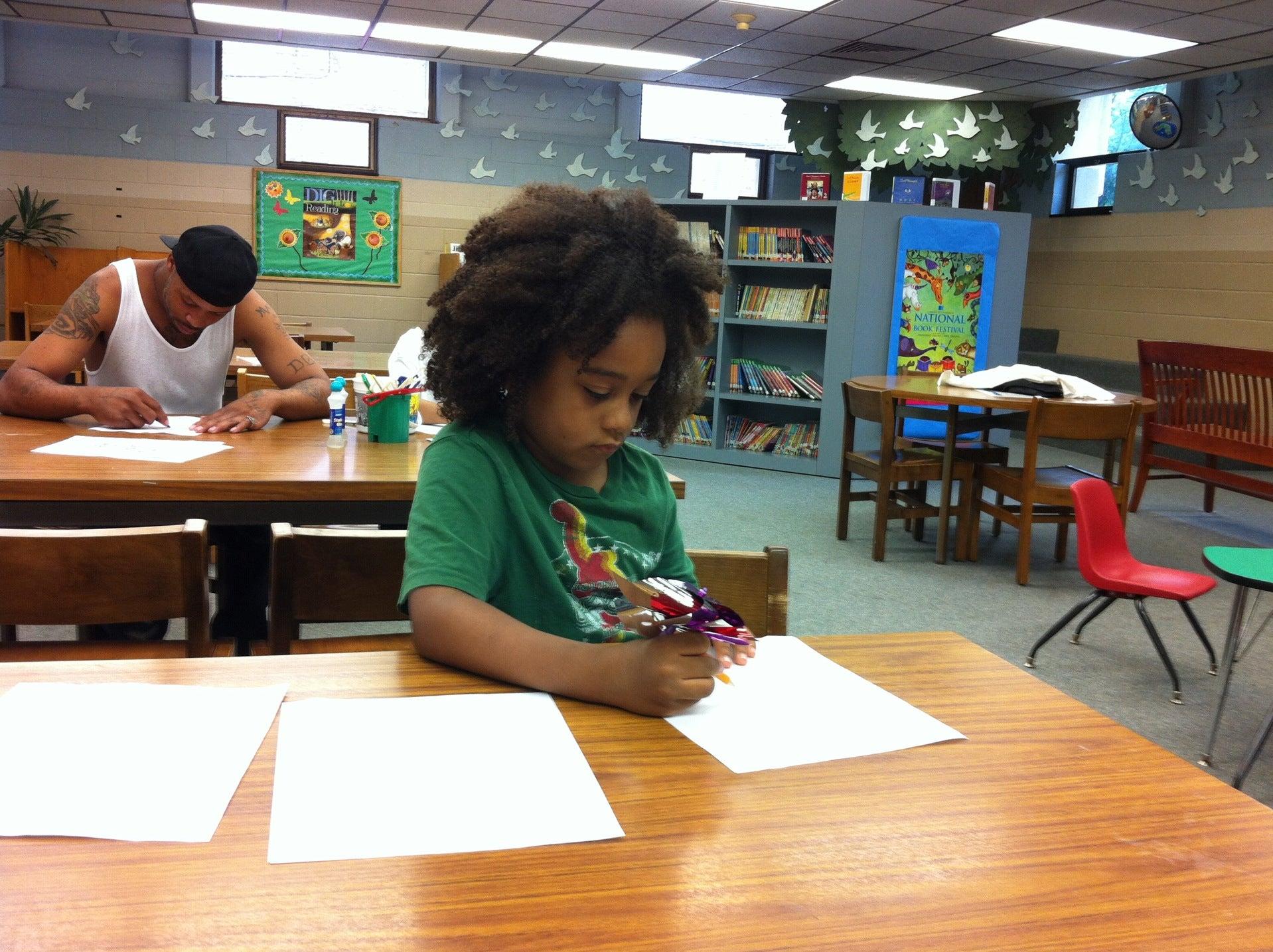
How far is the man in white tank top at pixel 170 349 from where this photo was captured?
2389 mm

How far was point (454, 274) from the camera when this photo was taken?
128cm

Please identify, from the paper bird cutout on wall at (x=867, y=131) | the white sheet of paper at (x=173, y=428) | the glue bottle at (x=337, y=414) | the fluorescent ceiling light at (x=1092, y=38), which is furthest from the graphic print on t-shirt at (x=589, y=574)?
the paper bird cutout on wall at (x=867, y=131)

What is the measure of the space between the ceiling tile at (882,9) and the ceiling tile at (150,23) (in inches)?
171

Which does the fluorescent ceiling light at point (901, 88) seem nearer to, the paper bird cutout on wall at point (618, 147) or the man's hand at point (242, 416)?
the paper bird cutout on wall at point (618, 147)

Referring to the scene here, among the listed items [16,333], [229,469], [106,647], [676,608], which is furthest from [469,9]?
[676,608]

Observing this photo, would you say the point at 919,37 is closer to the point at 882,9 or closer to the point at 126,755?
the point at 882,9

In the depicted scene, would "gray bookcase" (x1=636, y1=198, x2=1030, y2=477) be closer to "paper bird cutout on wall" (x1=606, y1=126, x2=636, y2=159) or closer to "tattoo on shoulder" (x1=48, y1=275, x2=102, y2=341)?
"paper bird cutout on wall" (x1=606, y1=126, x2=636, y2=159)

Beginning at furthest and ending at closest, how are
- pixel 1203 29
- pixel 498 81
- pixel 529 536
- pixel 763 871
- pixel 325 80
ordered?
pixel 498 81 < pixel 325 80 < pixel 1203 29 < pixel 529 536 < pixel 763 871

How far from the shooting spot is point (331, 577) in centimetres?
149

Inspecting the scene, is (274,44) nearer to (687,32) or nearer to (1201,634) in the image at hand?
(687,32)

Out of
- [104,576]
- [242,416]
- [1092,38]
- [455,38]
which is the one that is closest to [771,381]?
[1092,38]

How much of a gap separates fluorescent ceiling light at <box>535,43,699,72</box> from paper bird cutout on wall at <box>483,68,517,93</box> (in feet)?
3.48

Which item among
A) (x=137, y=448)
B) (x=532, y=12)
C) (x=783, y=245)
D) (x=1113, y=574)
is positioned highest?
(x=532, y=12)

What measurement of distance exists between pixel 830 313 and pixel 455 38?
348 centimetres
